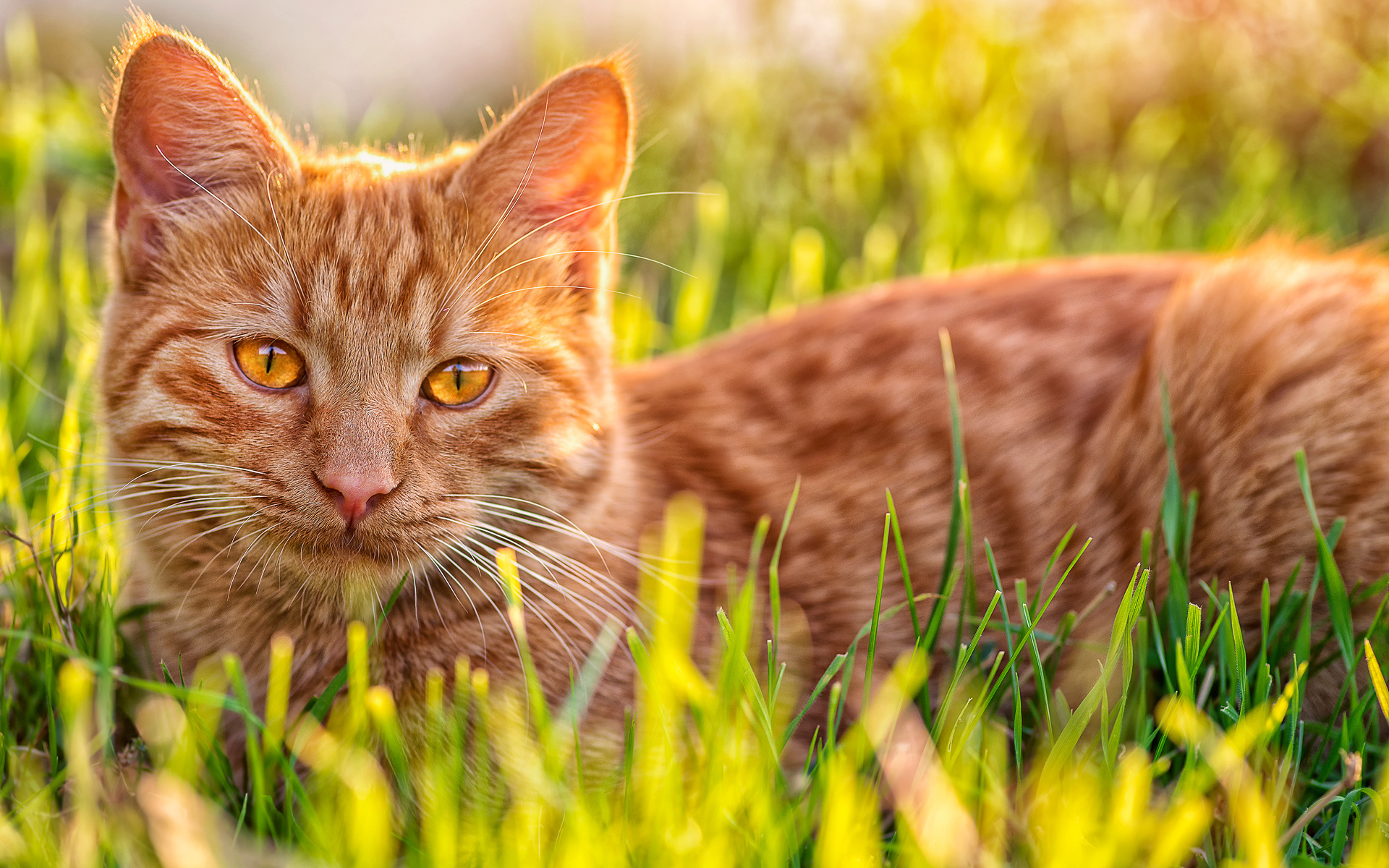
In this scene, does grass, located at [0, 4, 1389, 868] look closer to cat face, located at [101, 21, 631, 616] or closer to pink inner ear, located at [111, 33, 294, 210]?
cat face, located at [101, 21, 631, 616]

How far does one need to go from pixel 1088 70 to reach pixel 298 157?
391 cm

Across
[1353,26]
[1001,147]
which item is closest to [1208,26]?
[1353,26]

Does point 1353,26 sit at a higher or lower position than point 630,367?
higher

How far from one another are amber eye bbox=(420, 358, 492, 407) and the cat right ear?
1.32 ft

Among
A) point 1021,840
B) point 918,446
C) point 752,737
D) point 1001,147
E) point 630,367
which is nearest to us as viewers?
point 1021,840

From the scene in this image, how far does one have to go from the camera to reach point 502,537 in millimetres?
1542

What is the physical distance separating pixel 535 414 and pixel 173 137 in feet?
2.24

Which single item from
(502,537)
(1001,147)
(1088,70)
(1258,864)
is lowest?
(1258,864)

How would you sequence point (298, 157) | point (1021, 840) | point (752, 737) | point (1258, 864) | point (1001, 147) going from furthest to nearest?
point (1001, 147) → point (298, 157) → point (752, 737) → point (1021, 840) → point (1258, 864)

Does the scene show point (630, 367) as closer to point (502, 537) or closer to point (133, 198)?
point (502, 537)

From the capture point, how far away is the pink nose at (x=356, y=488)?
136 centimetres

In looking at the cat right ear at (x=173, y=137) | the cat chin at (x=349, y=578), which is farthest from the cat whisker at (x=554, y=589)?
the cat right ear at (x=173, y=137)

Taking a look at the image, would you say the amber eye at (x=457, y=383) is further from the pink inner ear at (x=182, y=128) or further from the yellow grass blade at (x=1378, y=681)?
the yellow grass blade at (x=1378, y=681)

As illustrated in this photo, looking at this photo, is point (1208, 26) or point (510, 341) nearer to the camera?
point (510, 341)
